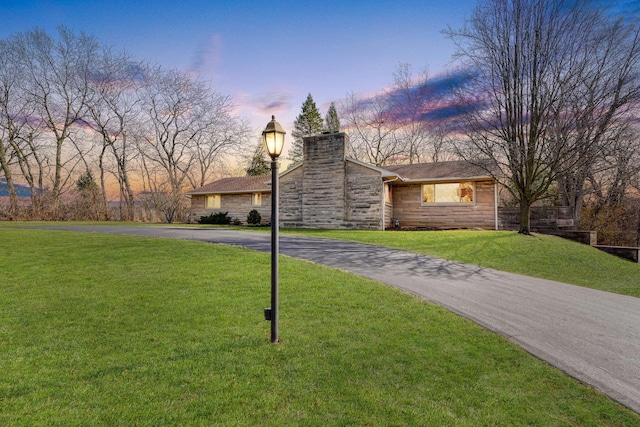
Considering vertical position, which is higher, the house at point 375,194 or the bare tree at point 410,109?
the bare tree at point 410,109

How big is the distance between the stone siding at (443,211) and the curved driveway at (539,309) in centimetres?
954

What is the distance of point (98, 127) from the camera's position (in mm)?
30219

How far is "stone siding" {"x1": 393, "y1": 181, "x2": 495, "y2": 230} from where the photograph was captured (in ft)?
59.9

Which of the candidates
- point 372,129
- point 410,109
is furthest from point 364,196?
point 372,129

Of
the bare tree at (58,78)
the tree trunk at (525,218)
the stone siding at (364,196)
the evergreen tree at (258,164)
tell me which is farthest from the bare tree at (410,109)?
the bare tree at (58,78)

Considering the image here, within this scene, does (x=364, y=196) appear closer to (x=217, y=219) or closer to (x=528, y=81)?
(x=528, y=81)

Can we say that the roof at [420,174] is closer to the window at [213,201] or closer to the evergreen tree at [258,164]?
the window at [213,201]

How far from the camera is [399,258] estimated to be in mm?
10094

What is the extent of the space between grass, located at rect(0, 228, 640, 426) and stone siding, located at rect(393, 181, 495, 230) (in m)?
14.2

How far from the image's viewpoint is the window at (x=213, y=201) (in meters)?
27.4

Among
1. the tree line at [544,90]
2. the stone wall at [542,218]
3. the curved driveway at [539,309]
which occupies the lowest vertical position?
the curved driveway at [539,309]

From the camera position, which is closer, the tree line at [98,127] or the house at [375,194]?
the house at [375,194]

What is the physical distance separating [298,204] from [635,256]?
1655 cm

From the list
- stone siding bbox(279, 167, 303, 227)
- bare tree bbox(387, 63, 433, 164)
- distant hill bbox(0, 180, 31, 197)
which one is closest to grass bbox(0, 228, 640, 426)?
stone siding bbox(279, 167, 303, 227)
